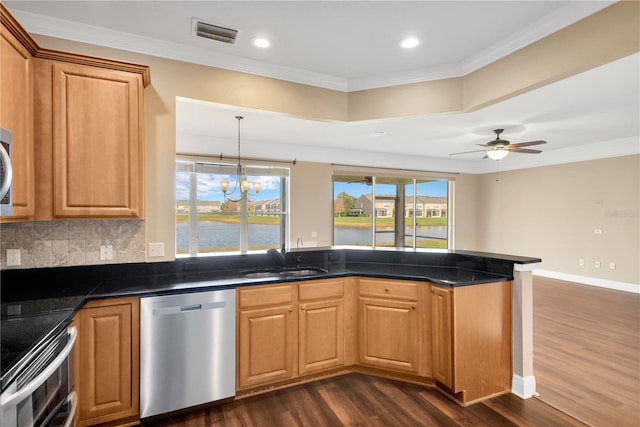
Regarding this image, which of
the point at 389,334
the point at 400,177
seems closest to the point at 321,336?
the point at 389,334

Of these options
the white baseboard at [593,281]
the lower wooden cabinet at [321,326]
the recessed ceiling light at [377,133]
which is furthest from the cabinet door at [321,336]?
the white baseboard at [593,281]

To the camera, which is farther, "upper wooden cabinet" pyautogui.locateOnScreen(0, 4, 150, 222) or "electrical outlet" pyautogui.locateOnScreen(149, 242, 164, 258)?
"electrical outlet" pyautogui.locateOnScreen(149, 242, 164, 258)

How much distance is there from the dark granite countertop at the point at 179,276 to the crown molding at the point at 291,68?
5.62 feet

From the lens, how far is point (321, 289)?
2.71m

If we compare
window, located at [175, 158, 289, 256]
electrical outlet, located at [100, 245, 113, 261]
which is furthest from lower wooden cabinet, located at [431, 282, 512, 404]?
window, located at [175, 158, 289, 256]

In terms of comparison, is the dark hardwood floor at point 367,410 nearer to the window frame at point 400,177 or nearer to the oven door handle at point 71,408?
the oven door handle at point 71,408

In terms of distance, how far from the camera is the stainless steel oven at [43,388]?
1182mm

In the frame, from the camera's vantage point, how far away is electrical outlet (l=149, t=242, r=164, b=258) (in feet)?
8.41

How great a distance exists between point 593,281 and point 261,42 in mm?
7341

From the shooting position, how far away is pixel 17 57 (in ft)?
6.10

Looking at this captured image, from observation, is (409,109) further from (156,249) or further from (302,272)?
(156,249)

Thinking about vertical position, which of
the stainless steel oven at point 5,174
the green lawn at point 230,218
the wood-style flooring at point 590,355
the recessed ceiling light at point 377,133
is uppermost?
the recessed ceiling light at point 377,133

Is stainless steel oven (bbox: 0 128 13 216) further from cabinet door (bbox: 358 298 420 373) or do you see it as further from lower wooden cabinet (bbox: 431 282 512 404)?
lower wooden cabinet (bbox: 431 282 512 404)

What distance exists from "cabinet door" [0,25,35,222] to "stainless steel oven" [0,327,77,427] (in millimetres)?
805
